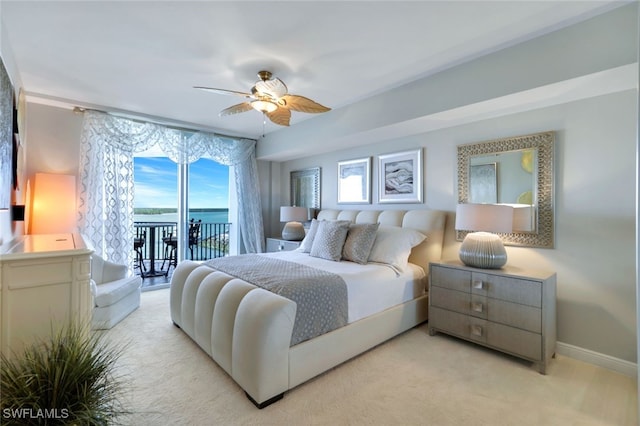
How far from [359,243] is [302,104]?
152 cm

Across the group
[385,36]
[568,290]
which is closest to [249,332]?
[385,36]

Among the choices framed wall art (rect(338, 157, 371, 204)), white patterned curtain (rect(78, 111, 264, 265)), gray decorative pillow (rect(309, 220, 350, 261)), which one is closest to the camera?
gray decorative pillow (rect(309, 220, 350, 261))

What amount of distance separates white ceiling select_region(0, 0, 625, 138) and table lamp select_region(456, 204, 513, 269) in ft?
4.32

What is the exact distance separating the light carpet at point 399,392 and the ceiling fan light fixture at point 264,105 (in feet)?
7.41

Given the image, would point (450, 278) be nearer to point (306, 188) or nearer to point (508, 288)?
point (508, 288)

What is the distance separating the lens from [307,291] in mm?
2094

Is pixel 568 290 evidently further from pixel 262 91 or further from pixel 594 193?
pixel 262 91

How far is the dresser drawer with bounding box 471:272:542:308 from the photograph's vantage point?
2.23 meters

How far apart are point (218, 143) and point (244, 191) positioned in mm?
909

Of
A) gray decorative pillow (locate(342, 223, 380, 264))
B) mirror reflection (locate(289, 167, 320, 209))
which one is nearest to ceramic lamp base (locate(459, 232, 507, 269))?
gray decorative pillow (locate(342, 223, 380, 264))

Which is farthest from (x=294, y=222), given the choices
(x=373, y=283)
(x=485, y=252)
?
(x=485, y=252)

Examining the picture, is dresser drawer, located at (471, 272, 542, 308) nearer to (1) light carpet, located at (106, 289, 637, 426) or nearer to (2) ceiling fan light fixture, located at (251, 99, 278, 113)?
(1) light carpet, located at (106, 289, 637, 426)

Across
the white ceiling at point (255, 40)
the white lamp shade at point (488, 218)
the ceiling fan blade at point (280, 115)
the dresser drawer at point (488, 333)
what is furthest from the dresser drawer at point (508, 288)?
the ceiling fan blade at point (280, 115)

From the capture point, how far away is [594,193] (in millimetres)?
2334
